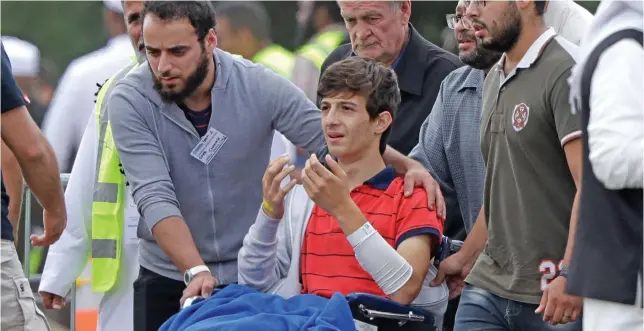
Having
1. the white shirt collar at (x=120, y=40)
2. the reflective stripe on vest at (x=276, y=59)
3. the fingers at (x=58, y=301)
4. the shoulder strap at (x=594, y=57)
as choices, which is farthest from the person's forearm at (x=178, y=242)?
the reflective stripe on vest at (x=276, y=59)

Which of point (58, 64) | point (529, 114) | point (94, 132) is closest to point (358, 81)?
point (529, 114)

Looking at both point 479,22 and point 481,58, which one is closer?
point 479,22

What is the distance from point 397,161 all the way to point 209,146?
75cm

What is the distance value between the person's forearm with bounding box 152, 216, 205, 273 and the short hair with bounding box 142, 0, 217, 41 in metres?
0.73

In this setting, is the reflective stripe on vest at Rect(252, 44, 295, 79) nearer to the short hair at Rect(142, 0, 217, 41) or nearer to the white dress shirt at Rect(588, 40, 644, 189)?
the short hair at Rect(142, 0, 217, 41)

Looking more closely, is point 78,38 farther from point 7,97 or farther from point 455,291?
point 455,291

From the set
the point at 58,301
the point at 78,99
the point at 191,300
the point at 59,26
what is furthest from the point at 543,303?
the point at 59,26

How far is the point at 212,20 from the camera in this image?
524 cm

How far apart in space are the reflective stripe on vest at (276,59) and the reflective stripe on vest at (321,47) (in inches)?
13.0

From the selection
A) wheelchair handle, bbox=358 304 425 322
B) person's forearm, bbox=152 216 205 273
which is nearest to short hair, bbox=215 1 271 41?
person's forearm, bbox=152 216 205 273

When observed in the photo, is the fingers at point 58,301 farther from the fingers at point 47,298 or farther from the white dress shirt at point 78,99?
A: the white dress shirt at point 78,99

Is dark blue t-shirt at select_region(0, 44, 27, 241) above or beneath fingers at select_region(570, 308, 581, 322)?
above

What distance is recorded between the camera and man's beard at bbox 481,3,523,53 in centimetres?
452

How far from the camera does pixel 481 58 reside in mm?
Result: 4988
